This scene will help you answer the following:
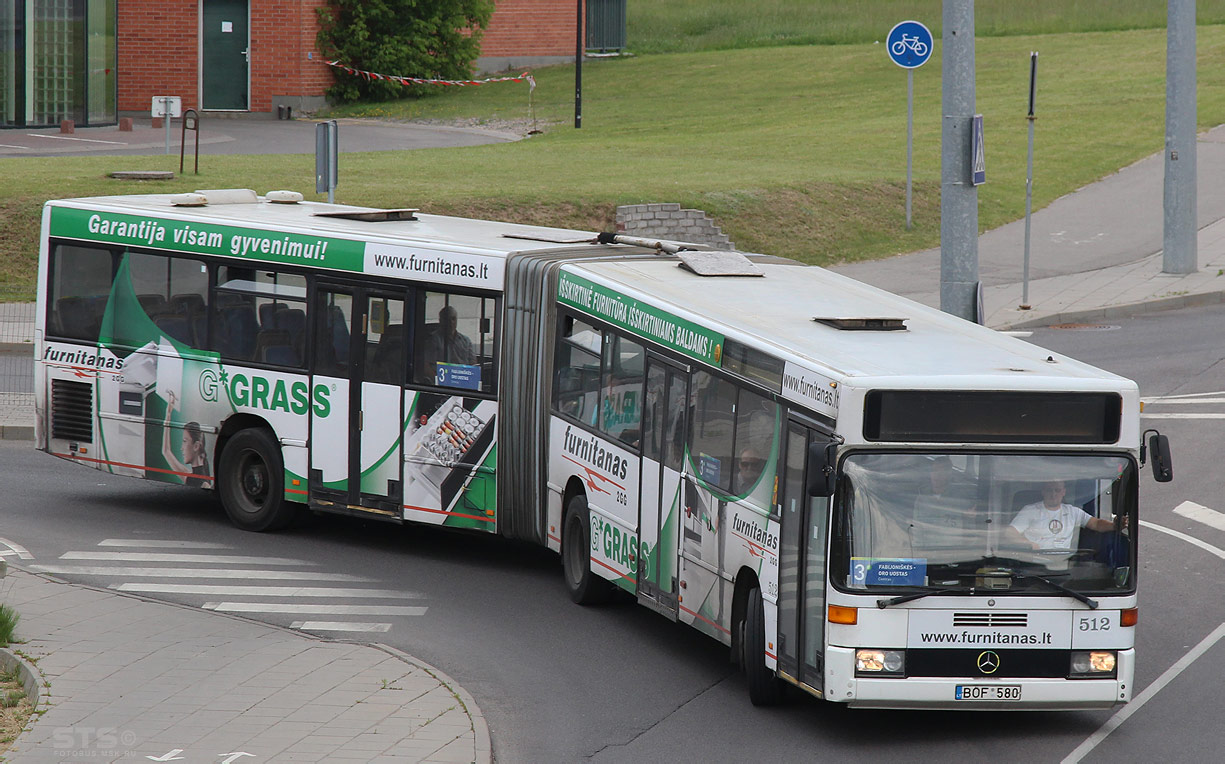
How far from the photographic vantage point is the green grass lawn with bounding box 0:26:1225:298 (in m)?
28.6

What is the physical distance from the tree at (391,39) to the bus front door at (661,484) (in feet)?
145

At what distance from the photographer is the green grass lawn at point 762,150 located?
28.6m

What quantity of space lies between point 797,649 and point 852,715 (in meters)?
0.77

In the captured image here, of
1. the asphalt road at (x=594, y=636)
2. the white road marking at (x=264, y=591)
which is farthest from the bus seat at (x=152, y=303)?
the white road marking at (x=264, y=591)

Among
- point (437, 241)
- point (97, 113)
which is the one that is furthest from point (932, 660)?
point (97, 113)

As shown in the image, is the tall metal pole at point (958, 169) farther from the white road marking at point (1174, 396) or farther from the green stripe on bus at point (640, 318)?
the green stripe on bus at point (640, 318)

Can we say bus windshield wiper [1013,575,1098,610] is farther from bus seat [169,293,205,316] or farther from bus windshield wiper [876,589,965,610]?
bus seat [169,293,205,316]

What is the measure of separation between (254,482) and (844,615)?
24.2ft

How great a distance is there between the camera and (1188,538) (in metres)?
13.5

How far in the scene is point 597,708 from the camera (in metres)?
9.76

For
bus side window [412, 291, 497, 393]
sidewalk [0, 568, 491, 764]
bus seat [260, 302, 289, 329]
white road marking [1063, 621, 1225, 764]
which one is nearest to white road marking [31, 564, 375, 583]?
sidewalk [0, 568, 491, 764]

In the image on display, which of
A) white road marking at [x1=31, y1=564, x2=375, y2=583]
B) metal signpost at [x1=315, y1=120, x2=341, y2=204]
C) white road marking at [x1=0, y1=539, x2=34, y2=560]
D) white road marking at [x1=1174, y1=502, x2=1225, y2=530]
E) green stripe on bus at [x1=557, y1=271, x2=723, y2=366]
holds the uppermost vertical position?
metal signpost at [x1=315, y1=120, x2=341, y2=204]

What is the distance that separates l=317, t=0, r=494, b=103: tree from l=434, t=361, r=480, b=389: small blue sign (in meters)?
41.7

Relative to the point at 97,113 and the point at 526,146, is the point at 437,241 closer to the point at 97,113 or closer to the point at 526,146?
the point at 526,146
